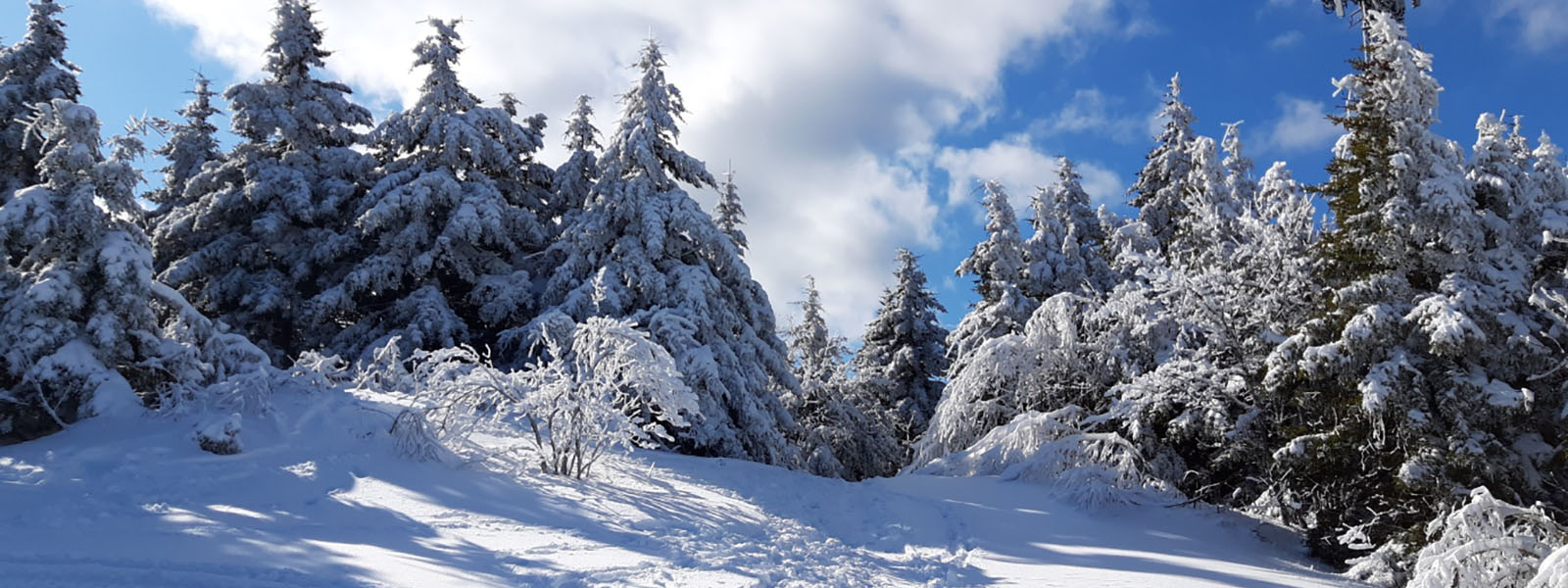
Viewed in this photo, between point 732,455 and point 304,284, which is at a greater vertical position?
point 304,284

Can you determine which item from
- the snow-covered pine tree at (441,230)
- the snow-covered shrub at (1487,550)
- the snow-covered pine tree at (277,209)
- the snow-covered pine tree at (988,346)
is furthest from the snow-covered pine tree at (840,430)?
the snow-covered shrub at (1487,550)

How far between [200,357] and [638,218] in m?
7.65

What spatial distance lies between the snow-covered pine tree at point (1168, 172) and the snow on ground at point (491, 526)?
43.2 ft

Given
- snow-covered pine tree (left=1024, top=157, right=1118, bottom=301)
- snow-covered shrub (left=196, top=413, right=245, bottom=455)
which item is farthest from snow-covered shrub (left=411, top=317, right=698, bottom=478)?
snow-covered pine tree (left=1024, top=157, right=1118, bottom=301)

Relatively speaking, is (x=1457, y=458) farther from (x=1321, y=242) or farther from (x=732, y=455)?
(x=732, y=455)

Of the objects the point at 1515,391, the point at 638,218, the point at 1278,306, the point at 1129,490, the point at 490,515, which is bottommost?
the point at 490,515

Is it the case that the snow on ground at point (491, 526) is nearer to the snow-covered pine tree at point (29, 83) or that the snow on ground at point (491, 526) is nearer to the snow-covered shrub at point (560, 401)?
the snow-covered shrub at point (560, 401)

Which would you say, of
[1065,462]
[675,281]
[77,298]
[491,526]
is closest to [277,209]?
[77,298]

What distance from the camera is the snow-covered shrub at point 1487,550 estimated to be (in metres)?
6.06

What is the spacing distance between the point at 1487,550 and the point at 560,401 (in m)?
8.99

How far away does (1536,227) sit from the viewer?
8461 mm

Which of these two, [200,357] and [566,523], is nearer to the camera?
[566,523]

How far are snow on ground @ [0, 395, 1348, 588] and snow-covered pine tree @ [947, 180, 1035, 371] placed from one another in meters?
8.27

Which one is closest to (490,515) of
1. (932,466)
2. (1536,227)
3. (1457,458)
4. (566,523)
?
(566,523)
